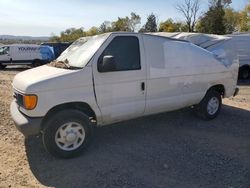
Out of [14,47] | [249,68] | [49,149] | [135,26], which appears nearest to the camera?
[49,149]

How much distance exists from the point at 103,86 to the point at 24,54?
22.2 m

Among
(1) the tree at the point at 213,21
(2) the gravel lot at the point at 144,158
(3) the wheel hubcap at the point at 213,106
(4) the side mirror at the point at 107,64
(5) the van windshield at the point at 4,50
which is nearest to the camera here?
(2) the gravel lot at the point at 144,158

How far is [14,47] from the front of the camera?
85.6ft

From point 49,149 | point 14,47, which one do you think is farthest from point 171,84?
point 14,47

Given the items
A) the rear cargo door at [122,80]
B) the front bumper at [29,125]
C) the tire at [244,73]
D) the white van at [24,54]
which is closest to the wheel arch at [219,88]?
the rear cargo door at [122,80]

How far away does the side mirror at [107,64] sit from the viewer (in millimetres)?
5432

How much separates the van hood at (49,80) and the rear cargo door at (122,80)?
0.38 meters

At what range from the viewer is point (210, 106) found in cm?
764

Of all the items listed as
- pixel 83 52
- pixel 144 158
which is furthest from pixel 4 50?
pixel 144 158

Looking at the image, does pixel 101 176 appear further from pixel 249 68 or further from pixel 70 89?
pixel 249 68

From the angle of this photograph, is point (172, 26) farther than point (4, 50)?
Yes

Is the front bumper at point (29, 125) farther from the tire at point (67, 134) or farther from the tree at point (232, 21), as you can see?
the tree at point (232, 21)

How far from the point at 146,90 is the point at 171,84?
673 mm

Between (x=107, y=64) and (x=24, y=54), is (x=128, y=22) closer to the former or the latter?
(x=24, y=54)
